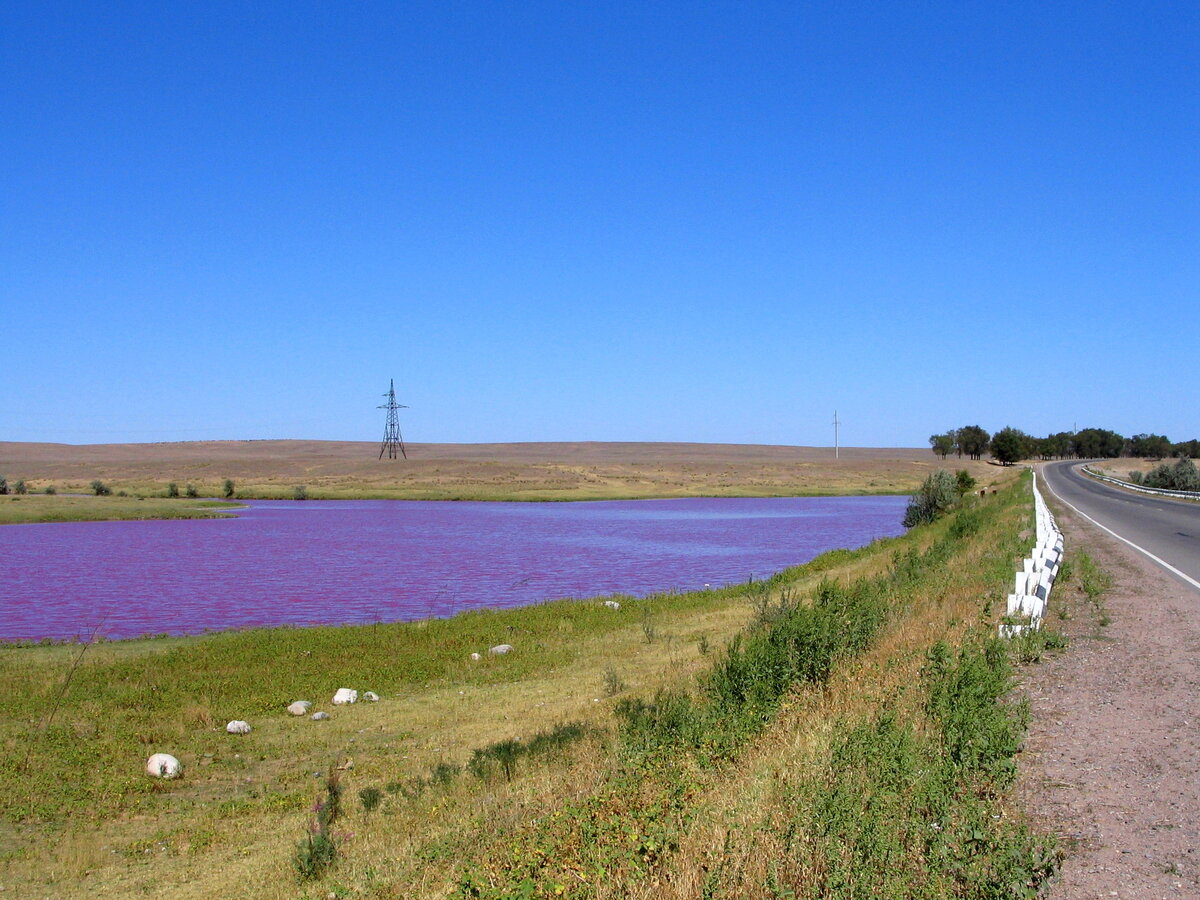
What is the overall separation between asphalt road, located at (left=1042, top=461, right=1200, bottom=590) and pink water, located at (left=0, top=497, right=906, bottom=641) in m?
10.2

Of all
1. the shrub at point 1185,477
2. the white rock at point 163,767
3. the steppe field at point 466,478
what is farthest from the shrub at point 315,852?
the shrub at point 1185,477

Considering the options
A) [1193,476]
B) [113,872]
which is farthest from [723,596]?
[1193,476]

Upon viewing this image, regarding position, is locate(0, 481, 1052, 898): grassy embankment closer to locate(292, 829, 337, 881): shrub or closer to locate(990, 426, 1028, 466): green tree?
locate(292, 829, 337, 881): shrub

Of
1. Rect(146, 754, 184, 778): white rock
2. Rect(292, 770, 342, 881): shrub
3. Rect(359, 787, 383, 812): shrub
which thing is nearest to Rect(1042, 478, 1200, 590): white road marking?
Rect(359, 787, 383, 812): shrub

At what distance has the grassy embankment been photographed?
5590mm

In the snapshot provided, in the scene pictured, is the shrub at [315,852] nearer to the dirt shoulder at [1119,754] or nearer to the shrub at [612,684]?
the dirt shoulder at [1119,754]

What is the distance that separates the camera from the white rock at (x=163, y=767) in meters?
11.5

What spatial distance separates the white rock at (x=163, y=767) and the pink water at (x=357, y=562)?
1107 centimetres

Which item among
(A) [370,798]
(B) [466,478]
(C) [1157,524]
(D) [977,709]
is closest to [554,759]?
(A) [370,798]

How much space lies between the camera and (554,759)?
10703mm

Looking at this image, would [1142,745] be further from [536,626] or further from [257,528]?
[257,528]

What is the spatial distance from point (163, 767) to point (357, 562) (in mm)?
24510

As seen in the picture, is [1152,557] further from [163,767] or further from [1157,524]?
[163,767]

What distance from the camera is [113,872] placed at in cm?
891
